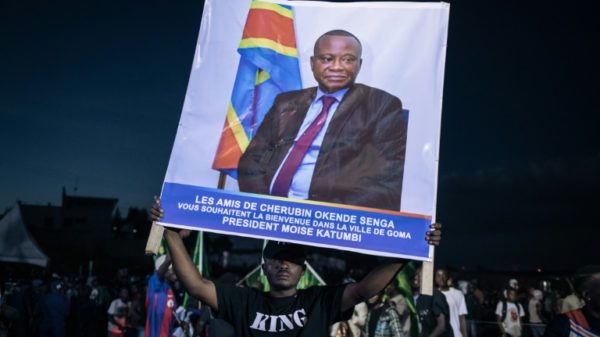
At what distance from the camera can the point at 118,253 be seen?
61.1 meters

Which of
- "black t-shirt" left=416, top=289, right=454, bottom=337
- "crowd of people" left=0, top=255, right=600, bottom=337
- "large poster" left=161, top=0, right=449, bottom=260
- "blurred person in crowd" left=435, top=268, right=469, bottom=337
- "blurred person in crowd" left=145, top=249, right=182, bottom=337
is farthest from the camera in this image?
"blurred person in crowd" left=435, top=268, right=469, bottom=337

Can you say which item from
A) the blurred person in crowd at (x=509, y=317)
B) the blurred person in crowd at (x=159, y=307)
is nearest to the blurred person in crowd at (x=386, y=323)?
the blurred person in crowd at (x=159, y=307)

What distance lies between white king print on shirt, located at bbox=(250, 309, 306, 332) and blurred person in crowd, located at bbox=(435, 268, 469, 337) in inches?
272

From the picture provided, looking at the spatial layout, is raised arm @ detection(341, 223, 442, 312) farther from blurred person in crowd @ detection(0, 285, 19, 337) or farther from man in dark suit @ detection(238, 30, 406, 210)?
blurred person in crowd @ detection(0, 285, 19, 337)

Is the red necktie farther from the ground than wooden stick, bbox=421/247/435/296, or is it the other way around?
the red necktie

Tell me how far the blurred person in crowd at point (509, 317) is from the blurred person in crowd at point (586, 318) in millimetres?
8614

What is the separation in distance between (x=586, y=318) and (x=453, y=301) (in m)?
5.97

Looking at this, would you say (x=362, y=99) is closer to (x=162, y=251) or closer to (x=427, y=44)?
(x=427, y=44)

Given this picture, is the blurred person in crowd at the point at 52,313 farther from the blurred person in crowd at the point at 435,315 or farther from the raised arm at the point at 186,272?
the raised arm at the point at 186,272

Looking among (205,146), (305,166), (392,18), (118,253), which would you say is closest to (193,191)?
(205,146)

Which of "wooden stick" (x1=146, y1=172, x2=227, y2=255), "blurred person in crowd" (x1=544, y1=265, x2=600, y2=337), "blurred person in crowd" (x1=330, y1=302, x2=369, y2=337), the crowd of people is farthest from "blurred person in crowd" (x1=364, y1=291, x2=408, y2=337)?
"wooden stick" (x1=146, y1=172, x2=227, y2=255)

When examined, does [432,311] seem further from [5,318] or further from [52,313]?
[52,313]

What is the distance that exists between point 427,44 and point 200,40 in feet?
5.04

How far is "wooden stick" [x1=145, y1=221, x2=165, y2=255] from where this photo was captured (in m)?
3.74
